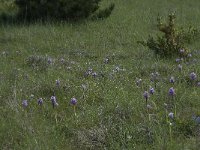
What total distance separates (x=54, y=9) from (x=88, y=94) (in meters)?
5.34

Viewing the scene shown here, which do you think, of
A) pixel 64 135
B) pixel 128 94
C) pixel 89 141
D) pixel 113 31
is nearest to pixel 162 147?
pixel 89 141

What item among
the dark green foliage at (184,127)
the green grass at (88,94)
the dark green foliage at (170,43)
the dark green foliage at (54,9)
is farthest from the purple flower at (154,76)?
the dark green foliage at (54,9)

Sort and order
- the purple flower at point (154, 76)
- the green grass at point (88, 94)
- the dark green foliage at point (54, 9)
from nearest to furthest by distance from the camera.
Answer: the green grass at point (88, 94) → the purple flower at point (154, 76) → the dark green foliage at point (54, 9)

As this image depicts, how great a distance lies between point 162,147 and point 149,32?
6005 mm

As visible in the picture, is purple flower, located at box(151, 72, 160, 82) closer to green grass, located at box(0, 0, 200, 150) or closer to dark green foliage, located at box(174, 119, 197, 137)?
green grass, located at box(0, 0, 200, 150)

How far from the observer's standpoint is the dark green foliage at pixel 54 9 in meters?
9.40

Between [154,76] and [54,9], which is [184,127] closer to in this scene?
[154,76]

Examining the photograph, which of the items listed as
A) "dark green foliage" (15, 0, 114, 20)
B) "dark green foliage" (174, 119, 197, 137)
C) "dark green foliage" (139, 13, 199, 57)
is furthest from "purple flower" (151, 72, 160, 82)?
"dark green foliage" (15, 0, 114, 20)

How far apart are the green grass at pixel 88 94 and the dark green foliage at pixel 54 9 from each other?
1.18m

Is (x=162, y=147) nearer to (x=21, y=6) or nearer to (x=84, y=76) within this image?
(x=84, y=76)

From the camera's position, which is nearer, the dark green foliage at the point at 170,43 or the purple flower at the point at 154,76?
the purple flower at the point at 154,76

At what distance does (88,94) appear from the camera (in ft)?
14.4

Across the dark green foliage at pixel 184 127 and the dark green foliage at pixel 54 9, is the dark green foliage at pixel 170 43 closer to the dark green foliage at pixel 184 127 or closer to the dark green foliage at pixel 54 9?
the dark green foliage at pixel 184 127

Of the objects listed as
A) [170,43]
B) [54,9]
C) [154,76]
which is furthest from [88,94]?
[54,9]
